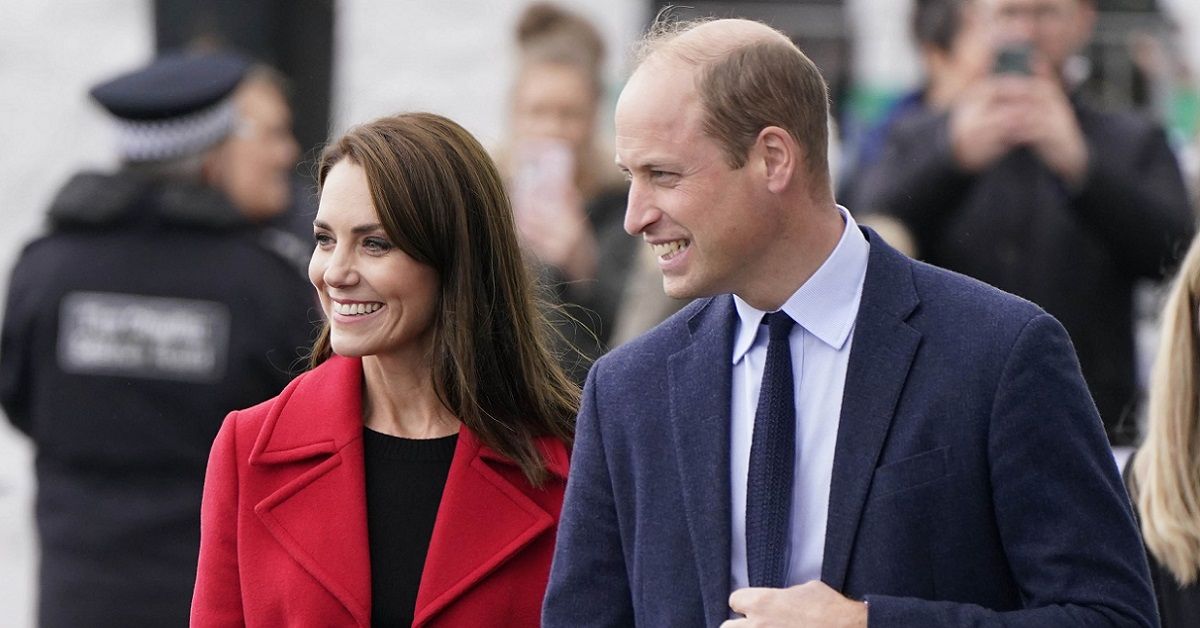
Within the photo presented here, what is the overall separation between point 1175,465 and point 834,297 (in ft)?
3.79

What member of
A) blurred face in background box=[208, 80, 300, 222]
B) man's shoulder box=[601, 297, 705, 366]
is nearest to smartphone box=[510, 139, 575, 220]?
blurred face in background box=[208, 80, 300, 222]

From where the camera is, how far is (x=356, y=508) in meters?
3.37

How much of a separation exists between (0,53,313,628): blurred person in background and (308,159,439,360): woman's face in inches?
83.4

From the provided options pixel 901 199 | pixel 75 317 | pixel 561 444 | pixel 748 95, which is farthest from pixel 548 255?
pixel 748 95

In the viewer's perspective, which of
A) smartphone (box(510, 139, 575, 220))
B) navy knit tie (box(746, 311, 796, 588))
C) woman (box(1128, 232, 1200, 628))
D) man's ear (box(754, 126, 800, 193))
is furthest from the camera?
smartphone (box(510, 139, 575, 220))

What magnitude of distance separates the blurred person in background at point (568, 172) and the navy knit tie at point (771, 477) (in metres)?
3.34

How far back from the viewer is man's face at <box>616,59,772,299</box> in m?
2.86

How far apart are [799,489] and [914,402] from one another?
208mm

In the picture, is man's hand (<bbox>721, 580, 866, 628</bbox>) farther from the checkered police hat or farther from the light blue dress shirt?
the checkered police hat

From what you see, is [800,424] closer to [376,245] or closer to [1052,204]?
[376,245]

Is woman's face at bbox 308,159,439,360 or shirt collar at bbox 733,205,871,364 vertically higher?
shirt collar at bbox 733,205,871,364

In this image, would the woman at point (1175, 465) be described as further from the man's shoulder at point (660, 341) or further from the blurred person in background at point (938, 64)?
the blurred person in background at point (938, 64)

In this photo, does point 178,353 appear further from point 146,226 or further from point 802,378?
point 802,378

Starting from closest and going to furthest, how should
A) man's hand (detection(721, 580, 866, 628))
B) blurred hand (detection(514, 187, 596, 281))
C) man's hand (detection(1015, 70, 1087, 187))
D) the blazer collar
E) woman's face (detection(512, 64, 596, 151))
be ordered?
1. man's hand (detection(721, 580, 866, 628))
2. the blazer collar
3. man's hand (detection(1015, 70, 1087, 187))
4. blurred hand (detection(514, 187, 596, 281))
5. woman's face (detection(512, 64, 596, 151))
